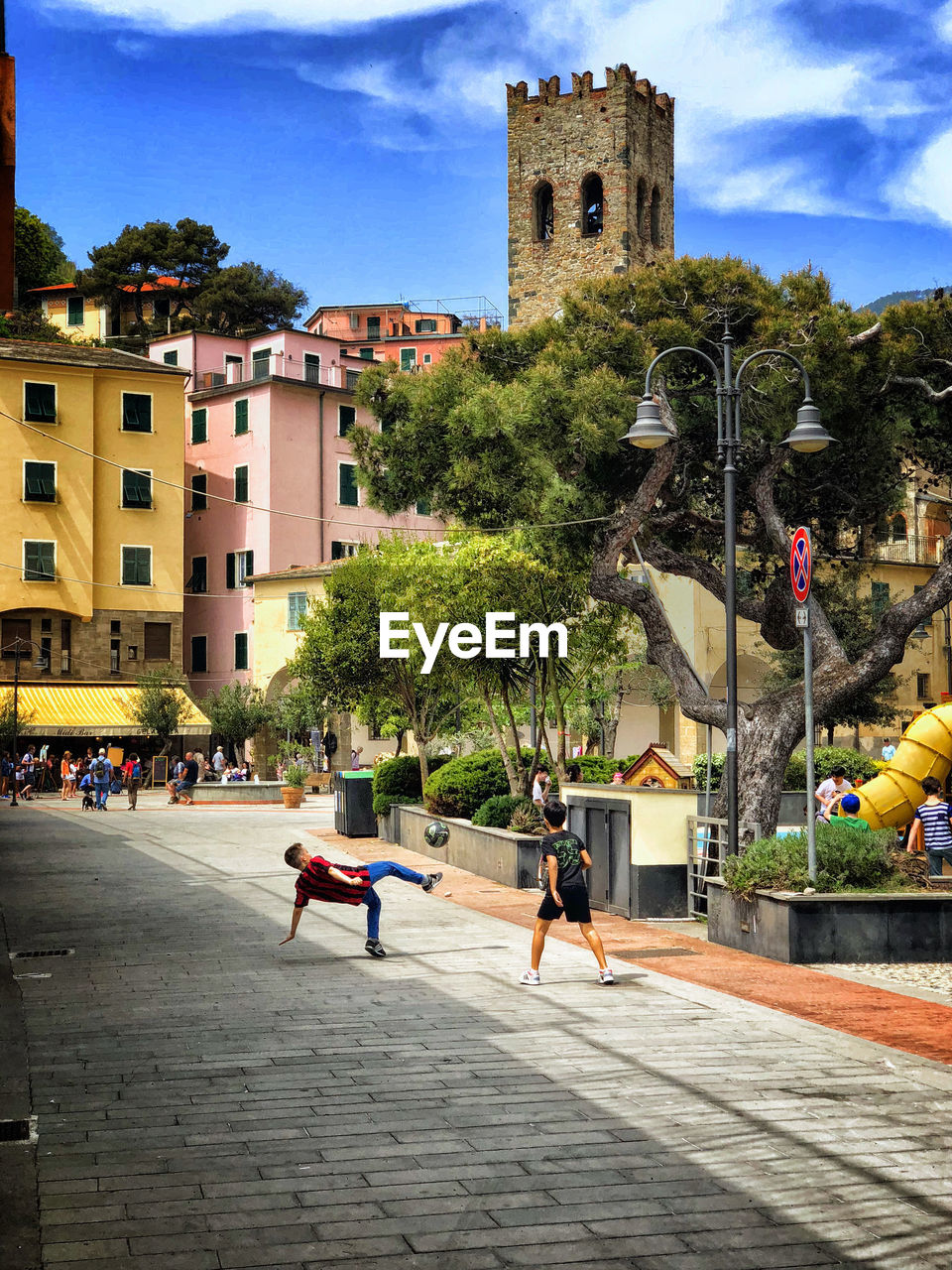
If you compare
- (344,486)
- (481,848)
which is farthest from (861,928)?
(344,486)

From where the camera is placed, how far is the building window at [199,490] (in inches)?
2381

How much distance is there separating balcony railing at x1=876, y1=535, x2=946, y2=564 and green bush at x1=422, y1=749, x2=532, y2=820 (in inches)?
1233

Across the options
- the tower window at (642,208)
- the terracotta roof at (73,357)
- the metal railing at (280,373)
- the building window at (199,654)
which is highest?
the tower window at (642,208)

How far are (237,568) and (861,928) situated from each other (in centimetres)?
4856

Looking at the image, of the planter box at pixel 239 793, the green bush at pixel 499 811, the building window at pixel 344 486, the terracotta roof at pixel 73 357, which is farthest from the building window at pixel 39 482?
the green bush at pixel 499 811

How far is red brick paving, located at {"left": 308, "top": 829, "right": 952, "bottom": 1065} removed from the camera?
31.4 feet

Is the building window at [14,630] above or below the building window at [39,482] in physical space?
below

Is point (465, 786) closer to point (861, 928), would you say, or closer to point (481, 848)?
point (481, 848)

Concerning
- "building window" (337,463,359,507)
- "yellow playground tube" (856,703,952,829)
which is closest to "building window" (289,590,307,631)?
"building window" (337,463,359,507)

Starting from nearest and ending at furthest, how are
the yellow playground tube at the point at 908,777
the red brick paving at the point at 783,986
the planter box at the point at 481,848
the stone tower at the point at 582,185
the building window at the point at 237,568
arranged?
the red brick paving at the point at 783,986
the planter box at the point at 481,848
the yellow playground tube at the point at 908,777
the building window at the point at 237,568
the stone tower at the point at 582,185

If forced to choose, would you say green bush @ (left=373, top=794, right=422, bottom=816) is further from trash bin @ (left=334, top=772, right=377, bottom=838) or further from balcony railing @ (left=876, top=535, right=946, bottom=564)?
balcony railing @ (left=876, top=535, right=946, bottom=564)

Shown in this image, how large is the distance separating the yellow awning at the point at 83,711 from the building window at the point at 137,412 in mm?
10370

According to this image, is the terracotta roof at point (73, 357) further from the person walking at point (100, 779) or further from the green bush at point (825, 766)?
the green bush at point (825, 766)

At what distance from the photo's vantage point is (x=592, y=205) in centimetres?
6194
